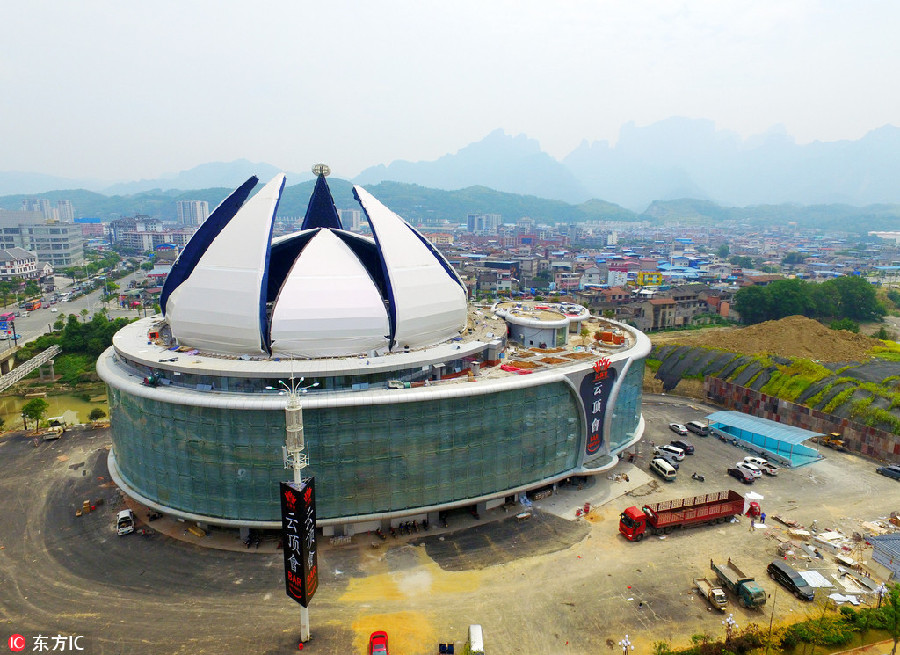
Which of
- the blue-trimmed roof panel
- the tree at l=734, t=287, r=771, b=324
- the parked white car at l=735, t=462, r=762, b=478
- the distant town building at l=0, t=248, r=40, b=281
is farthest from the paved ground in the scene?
the distant town building at l=0, t=248, r=40, b=281

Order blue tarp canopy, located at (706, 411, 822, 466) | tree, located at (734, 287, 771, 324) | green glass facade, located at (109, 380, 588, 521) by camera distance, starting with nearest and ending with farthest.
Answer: green glass facade, located at (109, 380, 588, 521) < blue tarp canopy, located at (706, 411, 822, 466) < tree, located at (734, 287, 771, 324)

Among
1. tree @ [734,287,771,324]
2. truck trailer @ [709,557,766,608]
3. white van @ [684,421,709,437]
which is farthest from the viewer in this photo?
tree @ [734,287,771,324]

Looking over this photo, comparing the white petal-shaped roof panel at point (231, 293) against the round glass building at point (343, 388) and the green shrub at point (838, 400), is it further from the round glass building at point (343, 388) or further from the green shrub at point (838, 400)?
the green shrub at point (838, 400)

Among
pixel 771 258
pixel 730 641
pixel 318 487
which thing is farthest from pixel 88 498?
pixel 771 258

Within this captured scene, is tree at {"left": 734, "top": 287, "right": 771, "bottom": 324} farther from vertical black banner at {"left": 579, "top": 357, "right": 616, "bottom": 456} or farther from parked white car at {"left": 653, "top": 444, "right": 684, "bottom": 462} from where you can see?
vertical black banner at {"left": 579, "top": 357, "right": 616, "bottom": 456}

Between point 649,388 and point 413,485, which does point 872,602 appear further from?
point 649,388

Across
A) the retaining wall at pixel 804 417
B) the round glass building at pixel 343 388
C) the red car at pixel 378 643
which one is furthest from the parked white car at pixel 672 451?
the red car at pixel 378 643
